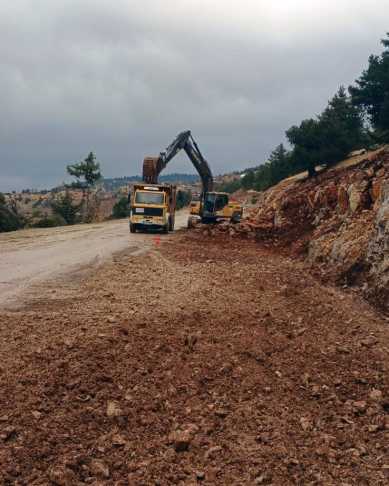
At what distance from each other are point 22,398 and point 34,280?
669cm

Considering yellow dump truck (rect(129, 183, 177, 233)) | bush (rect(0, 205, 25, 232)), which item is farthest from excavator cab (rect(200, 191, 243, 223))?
bush (rect(0, 205, 25, 232))

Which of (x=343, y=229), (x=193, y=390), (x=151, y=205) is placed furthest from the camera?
(x=151, y=205)

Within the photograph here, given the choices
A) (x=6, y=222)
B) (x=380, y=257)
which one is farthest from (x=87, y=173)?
(x=380, y=257)

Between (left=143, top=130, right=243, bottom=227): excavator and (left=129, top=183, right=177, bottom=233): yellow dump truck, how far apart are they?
Result: 209 cm

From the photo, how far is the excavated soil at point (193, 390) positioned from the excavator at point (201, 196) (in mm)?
17479

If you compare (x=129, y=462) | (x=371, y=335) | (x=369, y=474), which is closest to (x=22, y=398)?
(x=129, y=462)

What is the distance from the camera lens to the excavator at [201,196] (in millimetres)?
26812

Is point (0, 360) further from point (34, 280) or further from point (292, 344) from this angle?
point (34, 280)

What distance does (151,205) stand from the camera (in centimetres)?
2483

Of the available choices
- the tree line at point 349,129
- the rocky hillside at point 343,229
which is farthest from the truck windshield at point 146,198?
the tree line at point 349,129

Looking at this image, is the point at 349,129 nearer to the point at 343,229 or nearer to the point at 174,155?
the point at 174,155

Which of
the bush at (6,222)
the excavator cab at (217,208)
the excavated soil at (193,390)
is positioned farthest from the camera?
the bush at (6,222)

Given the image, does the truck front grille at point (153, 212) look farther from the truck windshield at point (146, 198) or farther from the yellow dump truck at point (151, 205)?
the truck windshield at point (146, 198)

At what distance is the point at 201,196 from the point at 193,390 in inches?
989
